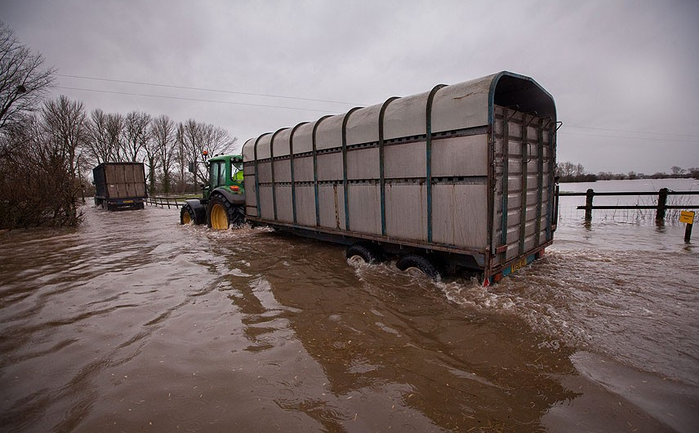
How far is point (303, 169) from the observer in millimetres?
7707

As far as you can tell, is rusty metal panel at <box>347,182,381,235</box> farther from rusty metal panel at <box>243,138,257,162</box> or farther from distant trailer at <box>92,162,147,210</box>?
distant trailer at <box>92,162,147,210</box>

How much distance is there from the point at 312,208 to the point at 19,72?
22.8 meters

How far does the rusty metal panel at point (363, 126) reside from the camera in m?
5.79

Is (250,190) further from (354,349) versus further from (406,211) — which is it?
(354,349)

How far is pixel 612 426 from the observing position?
7.41ft

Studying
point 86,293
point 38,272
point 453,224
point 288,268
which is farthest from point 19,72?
point 453,224

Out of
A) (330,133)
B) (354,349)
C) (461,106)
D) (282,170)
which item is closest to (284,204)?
(282,170)

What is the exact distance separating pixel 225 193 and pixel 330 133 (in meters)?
5.90

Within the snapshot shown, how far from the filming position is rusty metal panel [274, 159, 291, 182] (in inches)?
324

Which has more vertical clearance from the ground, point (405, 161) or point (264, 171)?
point (264, 171)

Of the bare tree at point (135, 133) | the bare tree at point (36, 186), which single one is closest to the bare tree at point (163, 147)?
the bare tree at point (135, 133)

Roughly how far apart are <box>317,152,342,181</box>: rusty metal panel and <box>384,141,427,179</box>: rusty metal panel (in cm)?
131

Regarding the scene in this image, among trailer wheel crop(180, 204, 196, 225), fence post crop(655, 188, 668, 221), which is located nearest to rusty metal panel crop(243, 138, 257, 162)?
trailer wheel crop(180, 204, 196, 225)

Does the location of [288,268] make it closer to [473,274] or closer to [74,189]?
[473,274]
